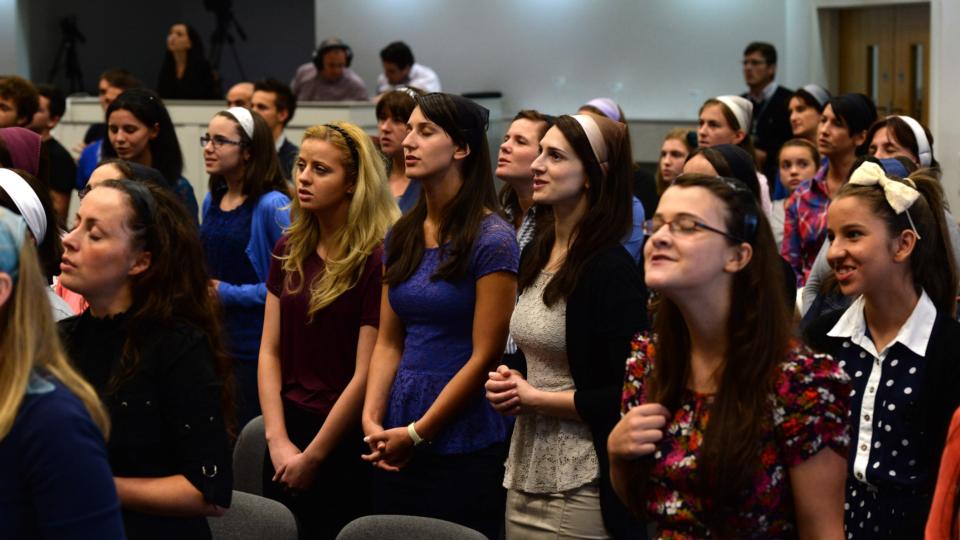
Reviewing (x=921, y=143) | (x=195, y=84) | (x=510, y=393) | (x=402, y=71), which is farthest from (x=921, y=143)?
(x=195, y=84)

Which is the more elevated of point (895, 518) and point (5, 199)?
point (5, 199)

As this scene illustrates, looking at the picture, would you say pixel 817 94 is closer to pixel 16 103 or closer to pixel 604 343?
pixel 16 103

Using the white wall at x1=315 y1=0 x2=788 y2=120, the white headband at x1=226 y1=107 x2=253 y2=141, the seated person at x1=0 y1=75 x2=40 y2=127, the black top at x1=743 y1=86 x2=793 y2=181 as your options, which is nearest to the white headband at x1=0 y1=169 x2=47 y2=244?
the white headband at x1=226 y1=107 x2=253 y2=141

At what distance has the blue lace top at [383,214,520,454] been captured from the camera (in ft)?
10.9

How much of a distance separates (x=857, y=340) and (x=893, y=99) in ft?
24.6

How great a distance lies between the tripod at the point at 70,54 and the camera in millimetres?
13992

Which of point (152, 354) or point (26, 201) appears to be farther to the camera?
point (26, 201)

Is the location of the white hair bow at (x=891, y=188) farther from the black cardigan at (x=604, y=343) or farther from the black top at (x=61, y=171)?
the black top at (x=61, y=171)

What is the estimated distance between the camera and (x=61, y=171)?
6.38 metres

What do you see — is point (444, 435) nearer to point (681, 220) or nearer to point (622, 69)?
point (681, 220)

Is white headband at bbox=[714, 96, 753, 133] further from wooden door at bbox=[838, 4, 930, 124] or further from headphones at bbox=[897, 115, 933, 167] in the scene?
wooden door at bbox=[838, 4, 930, 124]

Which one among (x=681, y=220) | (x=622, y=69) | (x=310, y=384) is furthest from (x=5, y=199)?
(x=622, y=69)

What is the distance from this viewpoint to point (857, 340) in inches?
116

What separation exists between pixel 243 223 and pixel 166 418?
2.18 m
